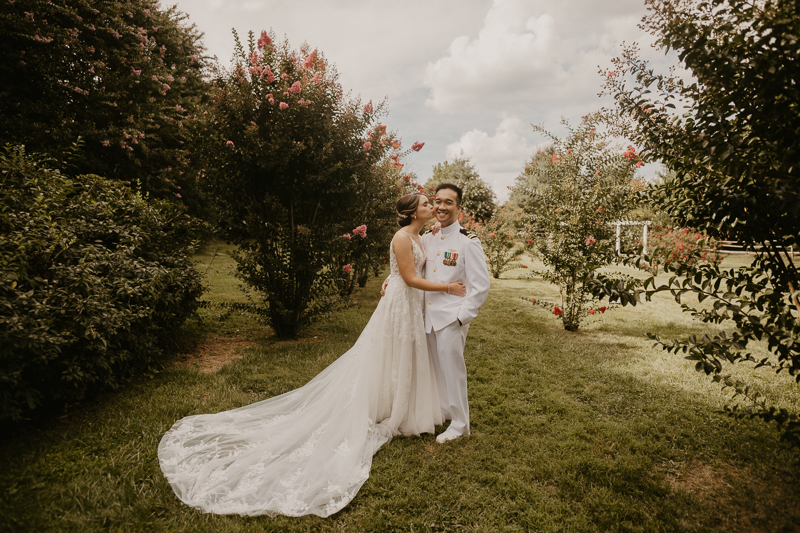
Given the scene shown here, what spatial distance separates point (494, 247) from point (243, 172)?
10.9m

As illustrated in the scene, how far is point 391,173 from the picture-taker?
30.7 ft

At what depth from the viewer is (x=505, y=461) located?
11.1 feet

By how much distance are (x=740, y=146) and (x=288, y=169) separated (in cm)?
543

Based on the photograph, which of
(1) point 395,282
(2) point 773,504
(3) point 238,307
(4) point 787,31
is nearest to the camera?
(4) point 787,31

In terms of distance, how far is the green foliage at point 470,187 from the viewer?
26.5 m

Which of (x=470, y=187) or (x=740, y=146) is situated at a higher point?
(x=470, y=187)

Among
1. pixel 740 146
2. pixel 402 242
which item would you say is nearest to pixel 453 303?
pixel 402 242

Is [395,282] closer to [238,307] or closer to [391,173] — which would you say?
[238,307]

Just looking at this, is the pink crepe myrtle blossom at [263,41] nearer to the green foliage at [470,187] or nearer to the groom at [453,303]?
the groom at [453,303]

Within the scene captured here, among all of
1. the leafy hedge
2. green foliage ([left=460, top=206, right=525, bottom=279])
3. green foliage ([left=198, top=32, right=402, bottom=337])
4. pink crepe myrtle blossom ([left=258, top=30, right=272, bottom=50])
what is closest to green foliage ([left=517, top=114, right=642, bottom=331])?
green foliage ([left=198, top=32, right=402, bottom=337])

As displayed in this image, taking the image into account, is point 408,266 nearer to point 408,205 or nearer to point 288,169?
point 408,205

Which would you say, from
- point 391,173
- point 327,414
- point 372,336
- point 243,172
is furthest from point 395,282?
point 391,173

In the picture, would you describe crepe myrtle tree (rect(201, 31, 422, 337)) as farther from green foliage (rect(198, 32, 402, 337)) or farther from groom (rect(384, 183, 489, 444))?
groom (rect(384, 183, 489, 444))

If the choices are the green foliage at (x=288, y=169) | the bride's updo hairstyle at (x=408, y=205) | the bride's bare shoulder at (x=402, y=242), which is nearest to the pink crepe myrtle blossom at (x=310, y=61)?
the green foliage at (x=288, y=169)
